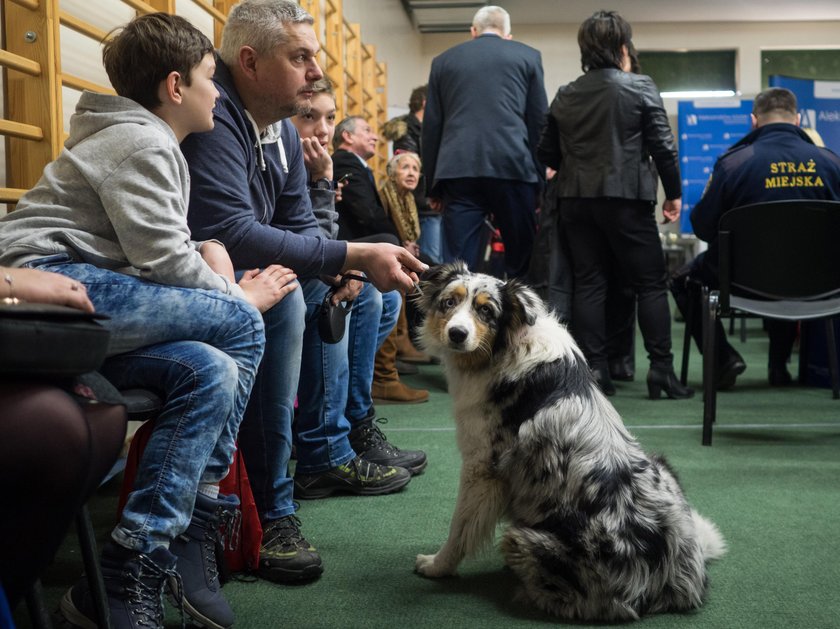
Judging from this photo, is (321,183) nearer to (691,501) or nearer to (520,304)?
(520,304)

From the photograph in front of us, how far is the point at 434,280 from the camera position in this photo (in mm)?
2035

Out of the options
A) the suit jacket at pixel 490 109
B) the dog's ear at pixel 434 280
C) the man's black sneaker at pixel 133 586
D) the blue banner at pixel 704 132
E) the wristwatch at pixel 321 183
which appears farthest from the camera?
the blue banner at pixel 704 132

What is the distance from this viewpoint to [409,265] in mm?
2023

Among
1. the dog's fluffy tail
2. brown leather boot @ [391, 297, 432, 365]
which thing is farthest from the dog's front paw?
brown leather boot @ [391, 297, 432, 365]

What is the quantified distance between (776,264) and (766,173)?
98 centimetres

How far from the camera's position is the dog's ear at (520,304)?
191cm

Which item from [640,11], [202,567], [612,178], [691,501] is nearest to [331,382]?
[202,567]

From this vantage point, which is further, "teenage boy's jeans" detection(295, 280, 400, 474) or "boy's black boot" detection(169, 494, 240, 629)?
"teenage boy's jeans" detection(295, 280, 400, 474)

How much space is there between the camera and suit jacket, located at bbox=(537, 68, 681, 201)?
407 centimetres

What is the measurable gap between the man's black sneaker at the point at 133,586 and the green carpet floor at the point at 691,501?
24 cm

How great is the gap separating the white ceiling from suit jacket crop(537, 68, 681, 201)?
7425mm

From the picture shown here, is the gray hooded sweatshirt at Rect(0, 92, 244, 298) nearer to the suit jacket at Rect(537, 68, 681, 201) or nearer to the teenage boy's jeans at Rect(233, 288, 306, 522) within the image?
the teenage boy's jeans at Rect(233, 288, 306, 522)

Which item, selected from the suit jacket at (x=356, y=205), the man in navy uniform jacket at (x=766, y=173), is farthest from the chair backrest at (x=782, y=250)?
the suit jacket at (x=356, y=205)

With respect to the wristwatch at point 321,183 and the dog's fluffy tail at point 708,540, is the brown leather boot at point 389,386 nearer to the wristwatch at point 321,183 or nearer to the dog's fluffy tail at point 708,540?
the wristwatch at point 321,183
